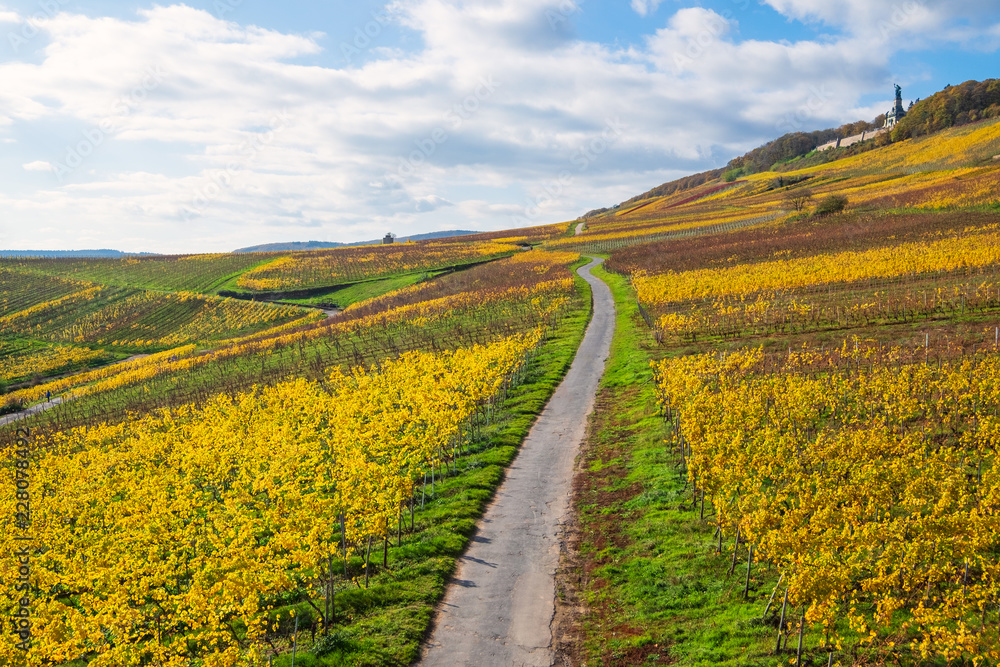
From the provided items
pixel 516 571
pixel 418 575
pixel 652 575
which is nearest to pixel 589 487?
pixel 516 571

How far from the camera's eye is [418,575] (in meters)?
18.3

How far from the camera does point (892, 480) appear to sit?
14844 mm

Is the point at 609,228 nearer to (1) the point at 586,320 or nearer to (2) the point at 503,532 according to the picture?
(1) the point at 586,320

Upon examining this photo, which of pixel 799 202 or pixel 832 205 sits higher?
pixel 799 202

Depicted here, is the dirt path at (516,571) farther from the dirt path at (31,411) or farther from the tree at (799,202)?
the tree at (799,202)

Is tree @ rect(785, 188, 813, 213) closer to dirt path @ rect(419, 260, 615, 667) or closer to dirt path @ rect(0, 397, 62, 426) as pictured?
dirt path @ rect(419, 260, 615, 667)

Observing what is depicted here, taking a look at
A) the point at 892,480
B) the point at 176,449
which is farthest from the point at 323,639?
the point at 176,449

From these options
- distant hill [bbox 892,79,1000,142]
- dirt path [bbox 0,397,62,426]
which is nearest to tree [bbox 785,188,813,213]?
distant hill [bbox 892,79,1000,142]

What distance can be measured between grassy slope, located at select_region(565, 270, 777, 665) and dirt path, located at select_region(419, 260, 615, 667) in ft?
3.14

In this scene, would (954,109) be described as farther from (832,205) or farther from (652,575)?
(652,575)

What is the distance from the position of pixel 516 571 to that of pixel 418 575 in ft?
10.4

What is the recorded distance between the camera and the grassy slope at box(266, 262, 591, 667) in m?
14.7

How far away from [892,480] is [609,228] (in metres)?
145

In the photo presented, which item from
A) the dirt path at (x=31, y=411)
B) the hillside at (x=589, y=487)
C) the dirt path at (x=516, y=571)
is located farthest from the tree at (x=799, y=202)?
the dirt path at (x=31, y=411)
